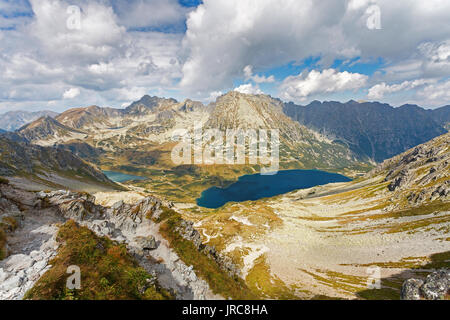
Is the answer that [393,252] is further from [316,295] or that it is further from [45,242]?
[45,242]

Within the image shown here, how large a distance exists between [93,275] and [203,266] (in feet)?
48.9

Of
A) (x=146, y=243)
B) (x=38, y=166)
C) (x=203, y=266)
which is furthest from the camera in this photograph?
(x=38, y=166)

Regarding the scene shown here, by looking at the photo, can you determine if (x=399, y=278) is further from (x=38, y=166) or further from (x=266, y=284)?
(x=38, y=166)

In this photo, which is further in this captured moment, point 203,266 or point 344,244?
point 344,244

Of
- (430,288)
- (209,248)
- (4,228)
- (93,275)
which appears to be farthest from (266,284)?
(4,228)

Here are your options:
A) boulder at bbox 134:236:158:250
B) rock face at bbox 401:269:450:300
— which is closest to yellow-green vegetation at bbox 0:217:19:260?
boulder at bbox 134:236:158:250

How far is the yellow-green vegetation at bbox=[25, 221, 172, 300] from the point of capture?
640 inches

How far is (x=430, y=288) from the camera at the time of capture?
22984 mm

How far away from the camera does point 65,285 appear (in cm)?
1683

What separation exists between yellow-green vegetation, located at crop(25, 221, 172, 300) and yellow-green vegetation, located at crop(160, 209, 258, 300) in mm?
6724

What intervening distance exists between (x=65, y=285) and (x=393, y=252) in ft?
276

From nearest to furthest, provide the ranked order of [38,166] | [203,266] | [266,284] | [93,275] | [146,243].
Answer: [93,275]
[203,266]
[146,243]
[266,284]
[38,166]

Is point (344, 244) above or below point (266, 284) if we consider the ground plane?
above
